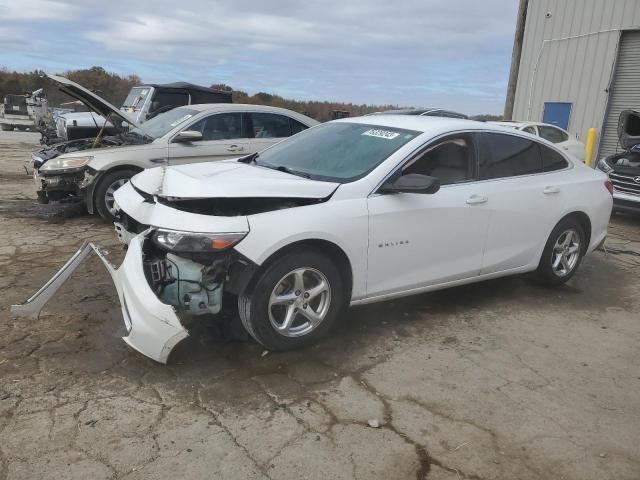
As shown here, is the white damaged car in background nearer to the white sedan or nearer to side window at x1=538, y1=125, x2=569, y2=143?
the white sedan

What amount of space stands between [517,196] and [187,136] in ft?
14.5

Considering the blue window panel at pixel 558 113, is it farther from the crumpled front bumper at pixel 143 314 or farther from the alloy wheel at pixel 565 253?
the crumpled front bumper at pixel 143 314

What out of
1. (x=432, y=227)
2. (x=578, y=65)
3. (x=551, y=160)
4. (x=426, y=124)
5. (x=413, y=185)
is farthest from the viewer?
(x=578, y=65)

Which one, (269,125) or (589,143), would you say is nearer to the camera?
(269,125)

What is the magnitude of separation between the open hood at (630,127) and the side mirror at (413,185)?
681 centimetres

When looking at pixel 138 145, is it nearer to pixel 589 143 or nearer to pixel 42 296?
pixel 42 296

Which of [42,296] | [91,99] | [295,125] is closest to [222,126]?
[295,125]

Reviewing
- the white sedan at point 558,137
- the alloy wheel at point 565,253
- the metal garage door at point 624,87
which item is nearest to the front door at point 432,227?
the alloy wheel at point 565,253

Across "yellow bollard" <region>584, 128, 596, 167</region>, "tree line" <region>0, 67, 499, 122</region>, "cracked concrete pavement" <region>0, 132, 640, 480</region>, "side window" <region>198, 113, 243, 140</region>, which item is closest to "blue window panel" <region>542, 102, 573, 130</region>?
"yellow bollard" <region>584, 128, 596, 167</region>

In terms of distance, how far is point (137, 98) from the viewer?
41.2ft

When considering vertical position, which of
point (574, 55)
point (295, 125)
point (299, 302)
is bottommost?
point (299, 302)

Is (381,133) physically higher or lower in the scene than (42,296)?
higher

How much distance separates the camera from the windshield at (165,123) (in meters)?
7.57

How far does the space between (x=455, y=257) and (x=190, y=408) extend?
2.36 metres
